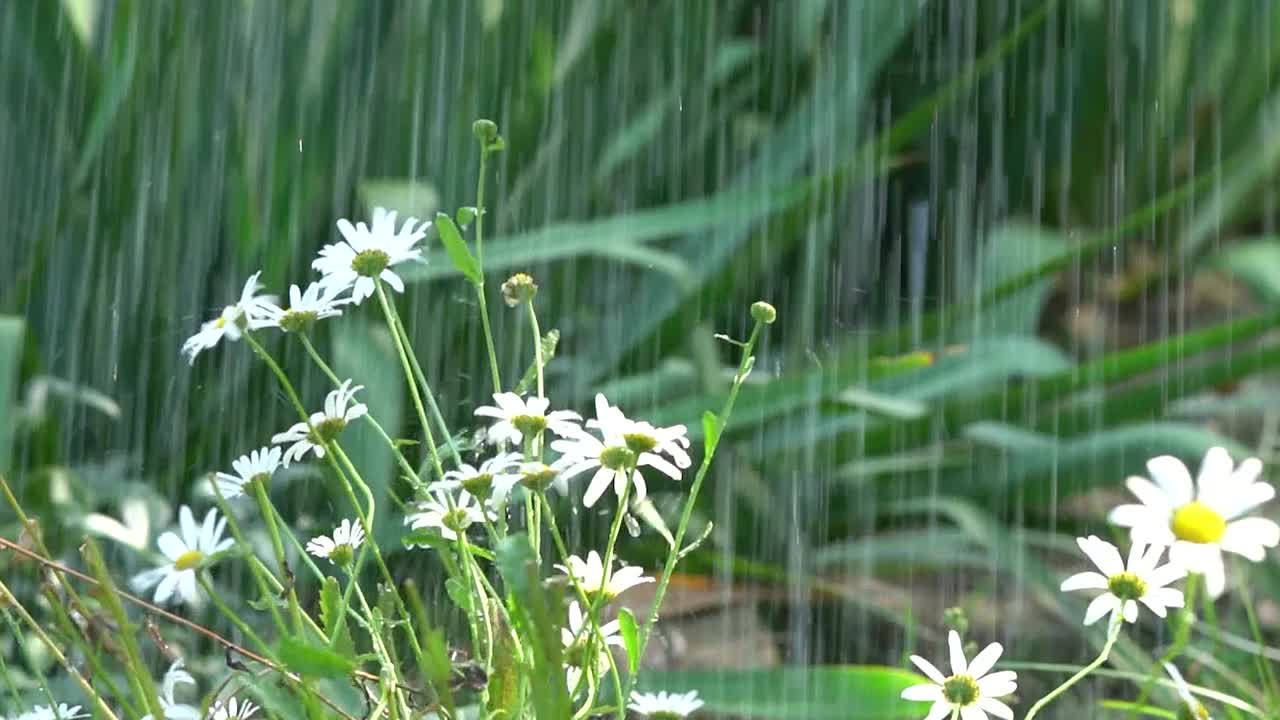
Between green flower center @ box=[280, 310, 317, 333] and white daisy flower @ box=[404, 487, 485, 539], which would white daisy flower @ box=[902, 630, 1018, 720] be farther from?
green flower center @ box=[280, 310, 317, 333]

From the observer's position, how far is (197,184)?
2.11 metres

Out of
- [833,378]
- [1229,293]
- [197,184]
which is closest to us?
[833,378]

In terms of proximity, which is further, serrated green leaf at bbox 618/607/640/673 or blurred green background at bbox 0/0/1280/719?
blurred green background at bbox 0/0/1280/719

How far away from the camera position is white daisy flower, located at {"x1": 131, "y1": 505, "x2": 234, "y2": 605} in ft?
2.33

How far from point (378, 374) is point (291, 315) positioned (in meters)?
0.95

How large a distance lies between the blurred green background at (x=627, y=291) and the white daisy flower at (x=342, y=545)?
86 centimetres

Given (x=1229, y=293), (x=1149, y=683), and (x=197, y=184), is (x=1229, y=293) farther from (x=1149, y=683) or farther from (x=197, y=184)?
(x=1149, y=683)

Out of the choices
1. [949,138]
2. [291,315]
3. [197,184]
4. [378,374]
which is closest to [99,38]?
[197,184]

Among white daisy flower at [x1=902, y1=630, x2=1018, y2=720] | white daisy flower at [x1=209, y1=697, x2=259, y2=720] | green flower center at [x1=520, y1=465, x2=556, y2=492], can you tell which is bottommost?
white daisy flower at [x1=209, y1=697, x2=259, y2=720]

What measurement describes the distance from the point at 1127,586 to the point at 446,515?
0.28m

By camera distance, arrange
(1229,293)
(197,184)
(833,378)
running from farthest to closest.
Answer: (1229,293), (197,184), (833,378)

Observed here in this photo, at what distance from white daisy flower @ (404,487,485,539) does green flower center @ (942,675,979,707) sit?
0.67ft

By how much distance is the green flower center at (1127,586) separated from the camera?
653 mm

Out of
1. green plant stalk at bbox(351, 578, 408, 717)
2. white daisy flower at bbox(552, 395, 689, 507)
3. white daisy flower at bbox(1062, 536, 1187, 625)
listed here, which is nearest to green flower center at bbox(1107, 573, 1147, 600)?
white daisy flower at bbox(1062, 536, 1187, 625)
